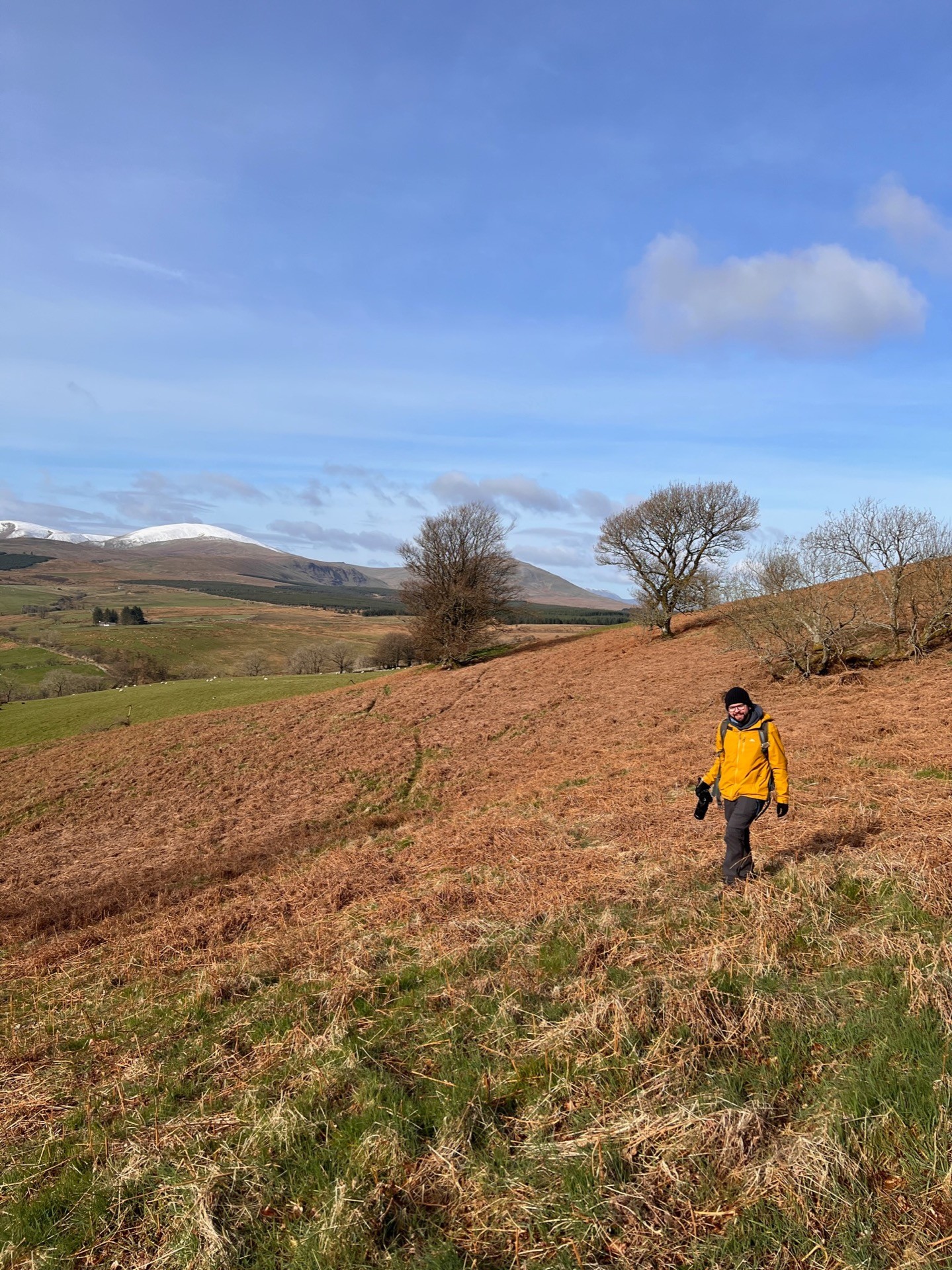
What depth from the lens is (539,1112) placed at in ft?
14.0

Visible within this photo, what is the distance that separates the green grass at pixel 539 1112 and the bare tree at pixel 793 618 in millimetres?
19658

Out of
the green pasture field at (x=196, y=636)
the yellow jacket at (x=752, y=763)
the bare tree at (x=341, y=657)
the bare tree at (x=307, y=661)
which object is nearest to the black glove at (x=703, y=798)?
the yellow jacket at (x=752, y=763)

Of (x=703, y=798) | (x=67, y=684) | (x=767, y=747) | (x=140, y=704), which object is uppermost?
(x=767, y=747)

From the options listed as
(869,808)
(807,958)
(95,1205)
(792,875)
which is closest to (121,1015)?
(95,1205)

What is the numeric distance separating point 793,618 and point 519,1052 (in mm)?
23622

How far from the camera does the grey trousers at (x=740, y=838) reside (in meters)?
7.81

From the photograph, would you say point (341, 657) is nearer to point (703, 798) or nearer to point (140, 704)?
point (140, 704)

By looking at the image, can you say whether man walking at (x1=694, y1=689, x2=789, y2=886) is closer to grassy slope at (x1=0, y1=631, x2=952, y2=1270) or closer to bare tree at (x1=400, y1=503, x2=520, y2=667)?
grassy slope at (x1=0, y1=631, x2=952, y2=1270)

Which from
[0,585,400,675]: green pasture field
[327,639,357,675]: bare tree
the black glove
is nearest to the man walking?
the black glove

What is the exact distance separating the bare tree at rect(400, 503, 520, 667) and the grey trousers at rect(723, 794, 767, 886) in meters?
38.9

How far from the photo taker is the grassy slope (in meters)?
3.47

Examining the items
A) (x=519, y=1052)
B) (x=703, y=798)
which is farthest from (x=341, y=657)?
(x=519, y=1052)

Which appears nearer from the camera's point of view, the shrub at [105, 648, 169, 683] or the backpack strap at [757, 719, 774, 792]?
the backpack strap at [757, 719, 774, 792]

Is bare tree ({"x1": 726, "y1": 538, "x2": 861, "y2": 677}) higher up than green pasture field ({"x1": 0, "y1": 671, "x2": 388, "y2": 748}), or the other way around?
bare tree ({"x1": 726, "y1": 538, "x2": 861, "y2": 677})
